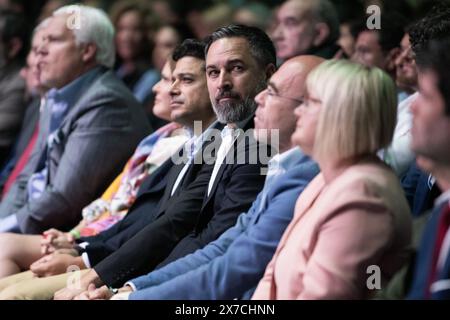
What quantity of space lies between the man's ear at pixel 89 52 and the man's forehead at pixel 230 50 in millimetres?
1844

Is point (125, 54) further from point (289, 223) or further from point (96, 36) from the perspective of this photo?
point (289, 223)

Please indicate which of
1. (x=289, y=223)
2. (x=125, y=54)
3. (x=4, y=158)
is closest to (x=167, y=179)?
(x=289, y=223)

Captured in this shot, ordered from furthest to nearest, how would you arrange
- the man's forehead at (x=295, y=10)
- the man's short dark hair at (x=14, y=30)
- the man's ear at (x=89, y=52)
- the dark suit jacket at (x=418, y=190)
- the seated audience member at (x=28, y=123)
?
the man's short dark hair at (x=14, y=30)
the seated audience member at (x=28, y=123)
the man's forehead at (x=295, y=10)
the man's ear at (x=89, y=52)
the dark suit jacket at (x=418, y=190)

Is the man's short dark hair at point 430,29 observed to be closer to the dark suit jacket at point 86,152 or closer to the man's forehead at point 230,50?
the man's forehead at point 230,50

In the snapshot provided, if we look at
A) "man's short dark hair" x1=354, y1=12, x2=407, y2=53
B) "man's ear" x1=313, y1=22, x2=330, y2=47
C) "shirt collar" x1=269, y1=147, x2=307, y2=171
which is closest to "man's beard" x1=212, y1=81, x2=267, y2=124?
"shirt collar" x1=269, y1=147, x2=307, y2=171

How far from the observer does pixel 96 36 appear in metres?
6.18

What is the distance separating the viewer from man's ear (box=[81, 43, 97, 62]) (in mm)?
6156

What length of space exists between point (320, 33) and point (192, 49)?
1482 millimetres

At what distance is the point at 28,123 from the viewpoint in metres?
7.12

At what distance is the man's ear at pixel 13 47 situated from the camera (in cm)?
769

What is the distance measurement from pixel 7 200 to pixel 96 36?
1.09 meters

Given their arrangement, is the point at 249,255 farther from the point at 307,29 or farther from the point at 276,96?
the point at 307,29

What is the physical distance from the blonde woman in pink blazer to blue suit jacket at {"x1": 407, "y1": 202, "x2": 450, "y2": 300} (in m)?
0.16

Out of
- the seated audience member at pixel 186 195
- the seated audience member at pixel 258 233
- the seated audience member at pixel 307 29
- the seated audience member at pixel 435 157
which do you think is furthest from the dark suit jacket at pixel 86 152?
the seated audience member at pixel 435 157
